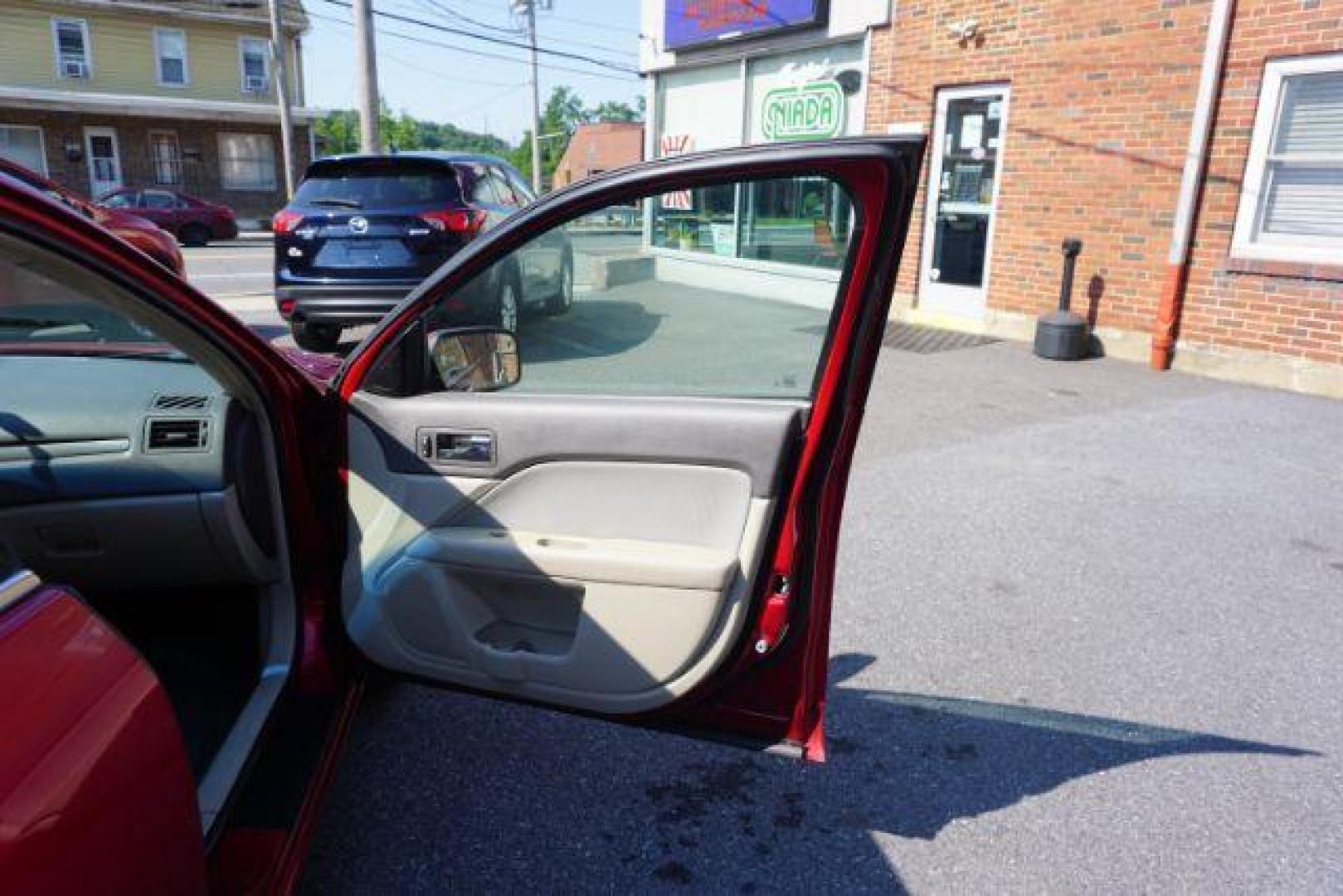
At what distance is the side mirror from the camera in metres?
2.32

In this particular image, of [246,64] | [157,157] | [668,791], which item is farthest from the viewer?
[246,64]

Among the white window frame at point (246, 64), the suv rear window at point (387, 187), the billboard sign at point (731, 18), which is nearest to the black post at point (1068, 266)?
the billboard sign at point (731, 18)

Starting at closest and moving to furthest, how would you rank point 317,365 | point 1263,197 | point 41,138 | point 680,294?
point 317,365
point 680,294
point 1263,197
point 41,138

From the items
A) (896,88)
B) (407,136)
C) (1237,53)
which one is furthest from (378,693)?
(407,136)

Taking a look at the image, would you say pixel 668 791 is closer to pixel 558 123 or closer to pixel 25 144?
pixel 25 144

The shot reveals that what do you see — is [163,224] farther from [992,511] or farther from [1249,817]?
[1249,817]

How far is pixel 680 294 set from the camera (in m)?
6.75

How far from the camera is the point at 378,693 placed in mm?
2967

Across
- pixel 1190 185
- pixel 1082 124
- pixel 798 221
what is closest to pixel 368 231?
pixel 798 221

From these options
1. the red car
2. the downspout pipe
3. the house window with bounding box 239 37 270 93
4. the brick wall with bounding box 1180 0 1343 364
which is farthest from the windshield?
the house window with bounding box 239 37 270 93

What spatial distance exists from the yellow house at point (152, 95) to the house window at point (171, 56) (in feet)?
0.08

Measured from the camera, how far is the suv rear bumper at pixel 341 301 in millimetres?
7695

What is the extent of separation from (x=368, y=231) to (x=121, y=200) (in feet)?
61.0

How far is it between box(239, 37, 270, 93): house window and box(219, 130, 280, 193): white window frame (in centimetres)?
136
